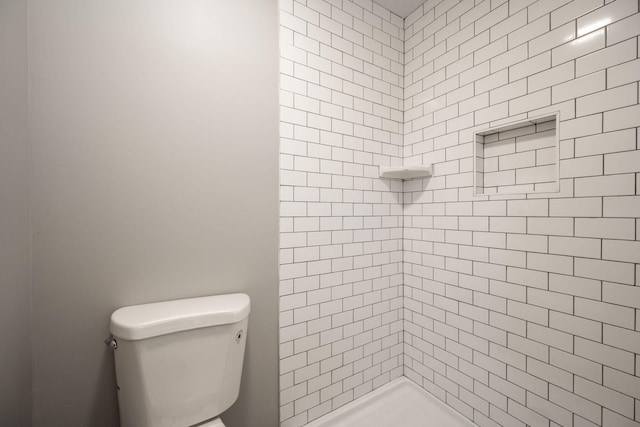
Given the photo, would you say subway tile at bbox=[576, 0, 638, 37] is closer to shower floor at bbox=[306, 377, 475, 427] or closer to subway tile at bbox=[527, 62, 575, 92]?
subway tile at bbox=[527, 62, 575, 92]

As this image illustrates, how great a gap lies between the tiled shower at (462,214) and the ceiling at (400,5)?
43mm

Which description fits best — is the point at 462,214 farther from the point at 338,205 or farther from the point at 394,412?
the point at 394,412

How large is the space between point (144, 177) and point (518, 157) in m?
1.65

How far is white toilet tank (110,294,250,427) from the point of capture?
829 mm

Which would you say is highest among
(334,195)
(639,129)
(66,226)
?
(639,129)

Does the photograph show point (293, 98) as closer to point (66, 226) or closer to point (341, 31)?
point (341, 31)

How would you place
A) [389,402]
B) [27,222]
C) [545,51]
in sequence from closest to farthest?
[27,222]
[545,51]
[389,402]

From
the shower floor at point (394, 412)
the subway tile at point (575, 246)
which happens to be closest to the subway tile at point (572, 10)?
the subway tile at point (575, 246)

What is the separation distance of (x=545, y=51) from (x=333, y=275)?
1378 mm

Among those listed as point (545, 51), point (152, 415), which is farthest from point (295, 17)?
point (152, 415)

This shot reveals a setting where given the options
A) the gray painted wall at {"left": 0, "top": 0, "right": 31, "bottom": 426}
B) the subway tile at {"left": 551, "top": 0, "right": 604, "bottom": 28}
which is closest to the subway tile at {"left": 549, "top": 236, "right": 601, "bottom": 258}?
the subway tile at {"left": 551, "top": 0, "right": 604, "bottom": 28}

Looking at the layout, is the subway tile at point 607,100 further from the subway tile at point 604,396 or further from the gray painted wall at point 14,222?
the gray painted wall at point 14,222

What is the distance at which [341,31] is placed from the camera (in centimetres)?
140

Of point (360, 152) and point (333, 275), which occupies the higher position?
point (360, 152)
